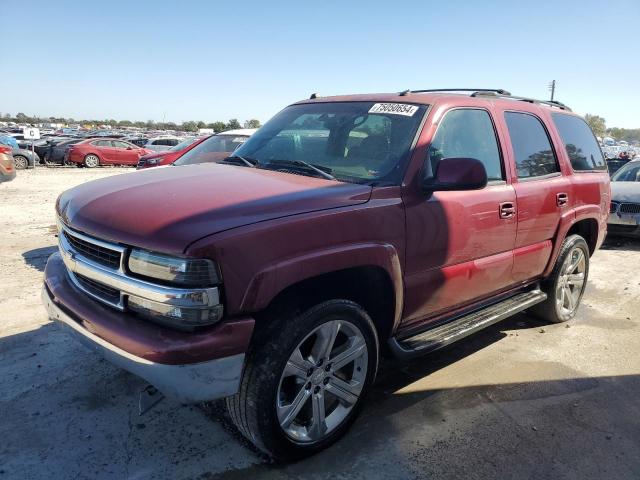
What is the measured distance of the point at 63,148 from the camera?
999 inches

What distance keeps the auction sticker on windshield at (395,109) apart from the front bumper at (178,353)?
1856 mm

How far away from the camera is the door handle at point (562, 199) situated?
4267 mm

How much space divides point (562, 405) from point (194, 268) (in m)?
2.73

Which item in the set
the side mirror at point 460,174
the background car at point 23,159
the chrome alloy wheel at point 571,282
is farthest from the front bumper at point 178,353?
Result: the background car at point 23,159

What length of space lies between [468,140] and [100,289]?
102 inches

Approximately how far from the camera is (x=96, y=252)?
2611mm

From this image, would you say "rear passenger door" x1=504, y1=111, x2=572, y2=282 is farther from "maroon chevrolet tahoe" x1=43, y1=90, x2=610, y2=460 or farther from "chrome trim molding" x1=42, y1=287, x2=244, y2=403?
"chrome trim molding" x1=42, y1=287, x2=244, y2=403

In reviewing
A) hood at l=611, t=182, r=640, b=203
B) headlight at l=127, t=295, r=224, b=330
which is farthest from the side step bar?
hood at l=611, t=182, r=640, b=203

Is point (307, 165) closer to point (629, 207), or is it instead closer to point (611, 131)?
point (629, 207)

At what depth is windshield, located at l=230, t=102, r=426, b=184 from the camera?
318 cm

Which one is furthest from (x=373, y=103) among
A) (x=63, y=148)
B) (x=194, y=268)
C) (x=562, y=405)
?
(x=63, y=148)

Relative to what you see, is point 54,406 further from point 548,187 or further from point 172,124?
point 172,124

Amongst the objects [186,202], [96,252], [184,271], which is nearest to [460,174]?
[186,202]

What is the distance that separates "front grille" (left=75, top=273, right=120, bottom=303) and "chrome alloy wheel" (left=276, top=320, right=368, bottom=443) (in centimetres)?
92
